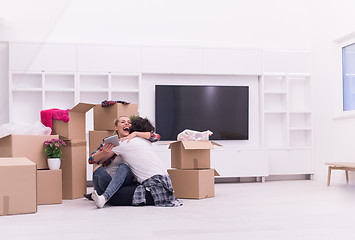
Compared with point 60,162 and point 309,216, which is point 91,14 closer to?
point 60,162

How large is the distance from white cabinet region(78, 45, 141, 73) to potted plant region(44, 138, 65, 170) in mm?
1986

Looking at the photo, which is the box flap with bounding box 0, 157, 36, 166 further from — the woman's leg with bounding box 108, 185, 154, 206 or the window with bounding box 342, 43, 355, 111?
the window with bounding box 342, 43, 355, 111

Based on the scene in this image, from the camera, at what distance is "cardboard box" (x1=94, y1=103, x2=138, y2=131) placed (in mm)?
4301

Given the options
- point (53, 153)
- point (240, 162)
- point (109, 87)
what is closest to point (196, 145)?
point (53, 153)

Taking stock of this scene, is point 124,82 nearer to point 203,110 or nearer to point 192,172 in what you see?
point 203,110

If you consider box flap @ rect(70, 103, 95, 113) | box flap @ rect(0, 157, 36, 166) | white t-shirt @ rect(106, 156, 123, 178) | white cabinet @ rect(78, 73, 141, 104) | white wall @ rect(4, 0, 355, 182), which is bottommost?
white t-shirt @ rect(106, 156, 123, 178)

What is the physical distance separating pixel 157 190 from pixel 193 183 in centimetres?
59

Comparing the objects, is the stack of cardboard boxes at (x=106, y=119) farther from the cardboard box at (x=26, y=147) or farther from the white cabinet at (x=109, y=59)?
the white cabinet at (x=109, y=59)

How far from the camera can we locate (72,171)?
13.8 ft

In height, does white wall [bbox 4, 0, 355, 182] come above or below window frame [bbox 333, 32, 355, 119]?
above

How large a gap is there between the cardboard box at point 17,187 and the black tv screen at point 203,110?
280 cm

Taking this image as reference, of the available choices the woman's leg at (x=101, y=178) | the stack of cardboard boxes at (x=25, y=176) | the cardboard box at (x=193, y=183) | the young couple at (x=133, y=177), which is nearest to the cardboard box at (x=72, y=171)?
the stack of cardboard boxes at (x=25, y=176)

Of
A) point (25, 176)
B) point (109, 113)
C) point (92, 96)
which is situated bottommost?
point (25, 176)

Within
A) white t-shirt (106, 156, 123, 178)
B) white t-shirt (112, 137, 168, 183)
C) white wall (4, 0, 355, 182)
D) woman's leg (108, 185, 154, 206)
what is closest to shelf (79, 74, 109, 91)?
white wall (4, 0, 355, 182)
